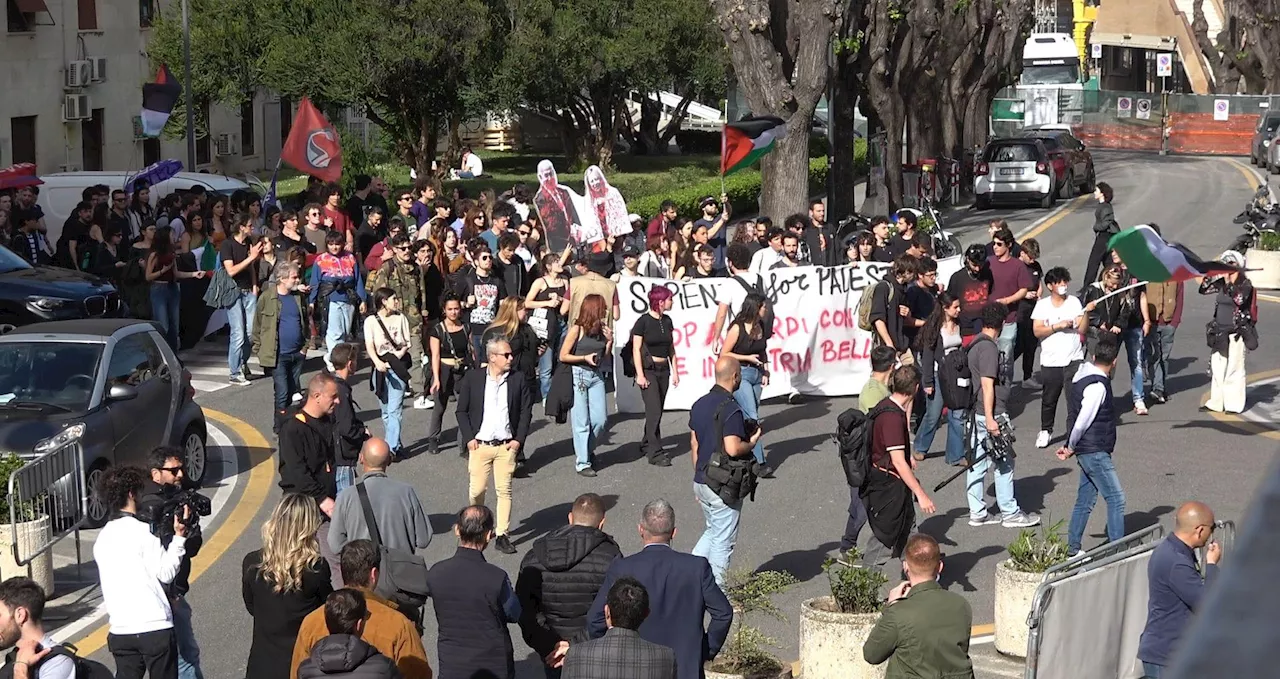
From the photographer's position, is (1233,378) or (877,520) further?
(1233,378)

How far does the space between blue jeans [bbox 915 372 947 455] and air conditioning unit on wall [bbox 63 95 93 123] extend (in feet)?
94.8

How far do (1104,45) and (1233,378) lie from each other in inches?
2663

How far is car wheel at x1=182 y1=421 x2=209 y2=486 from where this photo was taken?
12.5 meters

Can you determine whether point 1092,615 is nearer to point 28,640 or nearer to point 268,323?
point 28,640

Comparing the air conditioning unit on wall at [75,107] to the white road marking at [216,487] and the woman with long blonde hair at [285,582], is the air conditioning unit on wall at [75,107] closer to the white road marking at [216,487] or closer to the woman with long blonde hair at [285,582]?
the white road marking at [216,487]

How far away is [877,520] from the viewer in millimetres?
9359

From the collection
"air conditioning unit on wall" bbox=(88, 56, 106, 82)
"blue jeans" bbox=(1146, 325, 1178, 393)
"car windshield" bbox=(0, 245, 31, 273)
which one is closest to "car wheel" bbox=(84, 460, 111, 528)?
"car windshield" bbox=(0, 245, 31, 273)

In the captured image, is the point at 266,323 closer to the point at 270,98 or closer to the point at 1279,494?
the point at 1279,494

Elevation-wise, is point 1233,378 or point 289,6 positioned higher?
point 289,6

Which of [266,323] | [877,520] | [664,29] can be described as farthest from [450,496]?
[664,29]

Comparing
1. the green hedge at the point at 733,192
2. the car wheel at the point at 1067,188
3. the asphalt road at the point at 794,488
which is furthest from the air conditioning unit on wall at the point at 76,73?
the car wheel at the point at 1067,188

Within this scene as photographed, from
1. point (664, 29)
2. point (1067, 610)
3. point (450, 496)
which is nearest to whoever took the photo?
point (1067, 610)

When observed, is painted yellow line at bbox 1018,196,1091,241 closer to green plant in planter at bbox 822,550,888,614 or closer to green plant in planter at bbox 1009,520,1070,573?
green plant in planter at bbox 1009,520,1070,573

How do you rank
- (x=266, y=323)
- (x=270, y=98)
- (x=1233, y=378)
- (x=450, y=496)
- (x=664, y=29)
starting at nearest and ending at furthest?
1. (x=450, y=496)
2. (x=266, y=323)
3. (x=1233, y=378)
4. (x=664, y=29)
5. (x=270, y=98)
